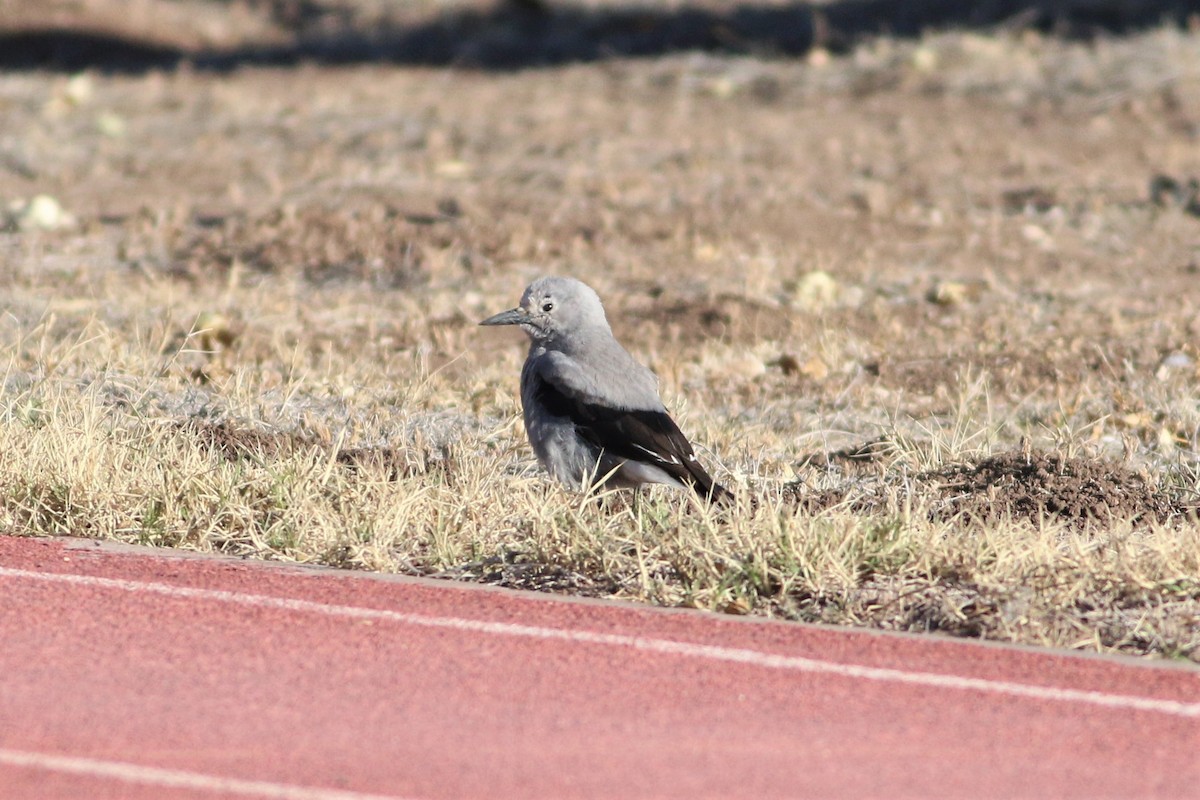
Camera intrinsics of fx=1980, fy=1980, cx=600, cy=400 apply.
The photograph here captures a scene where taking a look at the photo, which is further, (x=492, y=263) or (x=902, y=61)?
(x=902, y=61)

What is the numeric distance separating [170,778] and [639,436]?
10.1 feet

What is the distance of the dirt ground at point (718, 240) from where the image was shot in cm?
881

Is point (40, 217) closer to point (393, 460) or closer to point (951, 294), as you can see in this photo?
point (951, 294)

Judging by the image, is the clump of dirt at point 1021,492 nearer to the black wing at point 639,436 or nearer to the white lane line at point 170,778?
the black wing at point 639,436

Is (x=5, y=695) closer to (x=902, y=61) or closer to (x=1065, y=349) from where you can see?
(x=1065, y=349)

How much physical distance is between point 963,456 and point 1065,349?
10.5ft

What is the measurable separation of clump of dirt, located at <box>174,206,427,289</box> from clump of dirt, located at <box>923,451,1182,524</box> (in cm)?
612

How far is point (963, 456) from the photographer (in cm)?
822

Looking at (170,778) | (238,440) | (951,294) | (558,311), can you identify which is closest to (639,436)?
(558,311)

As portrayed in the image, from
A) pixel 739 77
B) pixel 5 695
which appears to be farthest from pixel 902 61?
pixel 5 695

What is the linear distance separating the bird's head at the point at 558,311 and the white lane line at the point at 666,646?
197 cm

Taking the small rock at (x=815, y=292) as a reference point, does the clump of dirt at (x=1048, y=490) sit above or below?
above

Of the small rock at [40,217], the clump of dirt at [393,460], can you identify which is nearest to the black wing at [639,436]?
the clump of dirt at [393,460]

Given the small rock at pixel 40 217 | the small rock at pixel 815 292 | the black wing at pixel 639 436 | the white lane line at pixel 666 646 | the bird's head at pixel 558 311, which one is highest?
the bird's head at pixel 558 311
